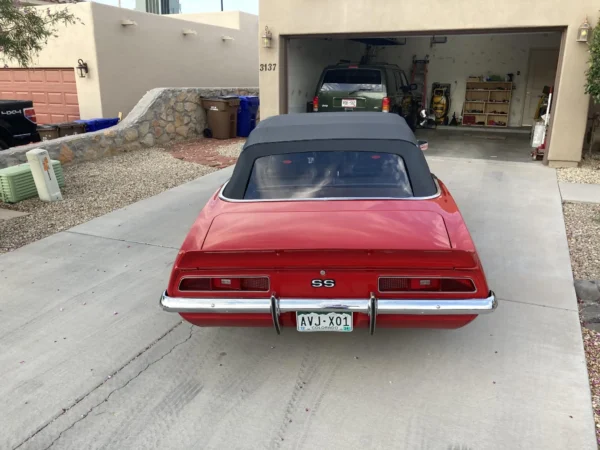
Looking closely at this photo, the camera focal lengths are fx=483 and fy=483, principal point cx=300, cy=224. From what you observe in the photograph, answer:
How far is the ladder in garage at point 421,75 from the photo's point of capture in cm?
1675

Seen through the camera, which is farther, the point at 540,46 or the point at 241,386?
the point at 540,46

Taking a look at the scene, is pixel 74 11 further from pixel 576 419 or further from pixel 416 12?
pixel 576 419

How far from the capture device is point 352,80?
1143 cm

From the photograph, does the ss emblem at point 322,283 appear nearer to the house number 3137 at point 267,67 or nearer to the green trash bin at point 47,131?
the house number 3137 at point 267,67

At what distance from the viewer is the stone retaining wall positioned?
29.5 feet

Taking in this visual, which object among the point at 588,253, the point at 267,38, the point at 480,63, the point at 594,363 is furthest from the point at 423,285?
the point at 480,63

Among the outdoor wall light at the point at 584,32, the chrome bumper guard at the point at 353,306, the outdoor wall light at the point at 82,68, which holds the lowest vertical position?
the chrome bumper guard at the point at 353,306

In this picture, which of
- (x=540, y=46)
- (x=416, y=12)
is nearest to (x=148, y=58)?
(x=416, y=12)

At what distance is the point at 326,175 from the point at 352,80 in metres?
8.33

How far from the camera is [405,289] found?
9.42 feet

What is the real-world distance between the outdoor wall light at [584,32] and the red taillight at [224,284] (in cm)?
856

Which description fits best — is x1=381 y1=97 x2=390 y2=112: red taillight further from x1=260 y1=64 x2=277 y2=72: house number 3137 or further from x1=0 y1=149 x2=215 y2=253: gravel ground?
x1=0 y1=149 x2=215 y2=253: gravel ground

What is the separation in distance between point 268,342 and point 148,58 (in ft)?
43.6

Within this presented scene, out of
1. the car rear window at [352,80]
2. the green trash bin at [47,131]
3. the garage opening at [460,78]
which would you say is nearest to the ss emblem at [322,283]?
the car rear window at [352,80]
